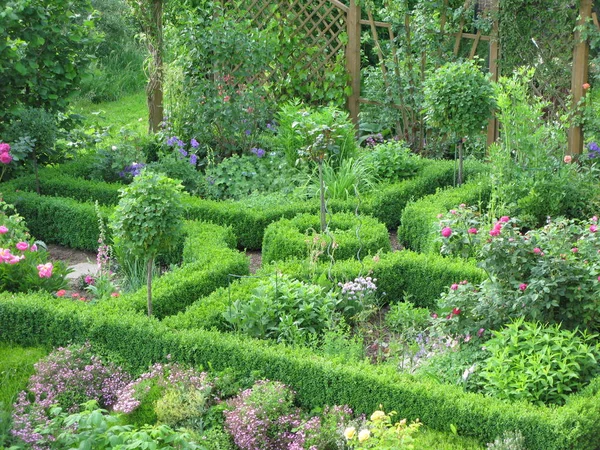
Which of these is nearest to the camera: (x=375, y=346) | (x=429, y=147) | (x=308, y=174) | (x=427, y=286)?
(x=375, y=346)

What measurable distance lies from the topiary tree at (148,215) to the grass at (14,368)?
92cm

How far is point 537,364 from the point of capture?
15.6 feet

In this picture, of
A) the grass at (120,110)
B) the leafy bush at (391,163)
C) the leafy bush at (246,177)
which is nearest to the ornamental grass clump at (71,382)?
the leafy bush at (246,177)

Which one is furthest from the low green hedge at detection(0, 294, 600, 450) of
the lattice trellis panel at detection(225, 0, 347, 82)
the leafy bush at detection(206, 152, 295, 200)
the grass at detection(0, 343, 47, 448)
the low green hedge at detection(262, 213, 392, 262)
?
the lattice trellis panel at detection(225, 0, 347, 82)

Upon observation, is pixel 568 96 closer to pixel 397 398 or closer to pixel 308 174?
pixel 308 174

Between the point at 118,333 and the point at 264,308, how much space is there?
927 mm

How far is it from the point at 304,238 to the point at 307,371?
2.05 metres

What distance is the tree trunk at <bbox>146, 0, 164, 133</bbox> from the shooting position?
10516 mm

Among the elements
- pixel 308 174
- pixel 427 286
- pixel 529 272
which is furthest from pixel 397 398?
pixel 308 174

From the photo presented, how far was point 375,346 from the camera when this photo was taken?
5.94m

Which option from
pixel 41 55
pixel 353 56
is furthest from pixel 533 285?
pixel 41 55

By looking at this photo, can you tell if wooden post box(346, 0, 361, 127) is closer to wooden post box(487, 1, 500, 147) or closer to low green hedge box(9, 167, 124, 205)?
wooden post box(487, 1, 500, 147)

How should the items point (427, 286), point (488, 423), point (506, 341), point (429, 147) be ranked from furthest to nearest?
1. point (429, 147)
2. point (427, 286)
3. point (506, 341)
4. point (488, 423)

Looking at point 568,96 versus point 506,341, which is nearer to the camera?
point 506,341
